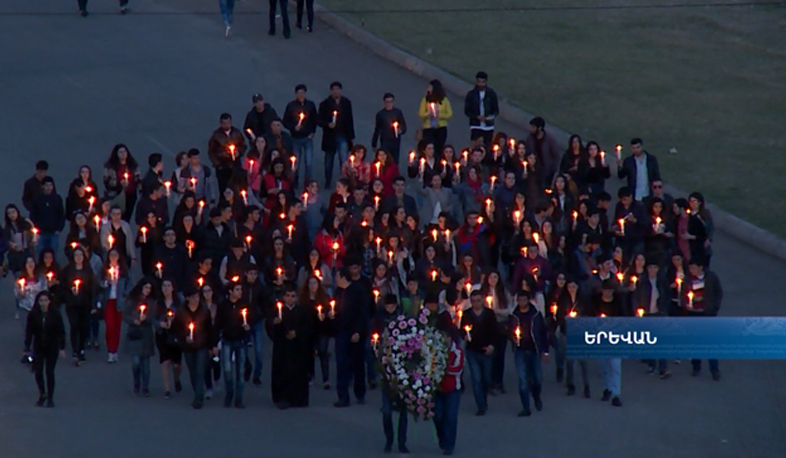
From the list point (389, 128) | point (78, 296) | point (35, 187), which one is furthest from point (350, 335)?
point (389, 128)

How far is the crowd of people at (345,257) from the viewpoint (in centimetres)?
2138

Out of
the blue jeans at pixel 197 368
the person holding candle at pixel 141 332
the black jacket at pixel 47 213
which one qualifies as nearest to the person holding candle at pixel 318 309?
the blue jeans at pixel 197 368

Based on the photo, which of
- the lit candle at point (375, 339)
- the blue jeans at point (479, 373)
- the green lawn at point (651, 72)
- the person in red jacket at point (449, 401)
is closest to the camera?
the person in red jacket at point (449, 401)

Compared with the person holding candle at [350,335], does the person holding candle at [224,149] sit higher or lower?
higher

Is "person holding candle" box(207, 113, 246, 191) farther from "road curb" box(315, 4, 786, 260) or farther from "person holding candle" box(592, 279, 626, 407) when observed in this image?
"person holding candle" box(592, 279, 626, 407)

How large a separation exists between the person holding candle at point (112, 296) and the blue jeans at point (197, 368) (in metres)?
1.36

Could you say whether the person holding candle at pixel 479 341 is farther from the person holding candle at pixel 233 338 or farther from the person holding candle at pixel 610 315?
the person holding candle at pixel 233 338

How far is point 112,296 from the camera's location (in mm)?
22422

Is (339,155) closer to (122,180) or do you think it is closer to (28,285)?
(122,180)

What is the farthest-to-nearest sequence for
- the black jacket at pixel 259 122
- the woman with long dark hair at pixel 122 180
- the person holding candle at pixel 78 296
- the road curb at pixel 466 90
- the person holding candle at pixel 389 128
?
the person holding candle at pixel 389 128
the black jacket at pixel 259 122
the road curb at pixel 466 90
the woman with long dark hair at pixel 122 180
the person holding candle at pixel 78 296

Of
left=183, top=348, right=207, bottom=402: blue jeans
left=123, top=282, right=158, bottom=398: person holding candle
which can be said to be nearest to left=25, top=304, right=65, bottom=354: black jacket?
left=123, top=282, right=158, bottom=398: person holding candle

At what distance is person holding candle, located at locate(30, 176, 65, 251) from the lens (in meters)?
24.1

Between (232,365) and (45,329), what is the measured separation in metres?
2.18

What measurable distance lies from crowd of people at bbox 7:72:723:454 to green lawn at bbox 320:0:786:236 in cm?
290
